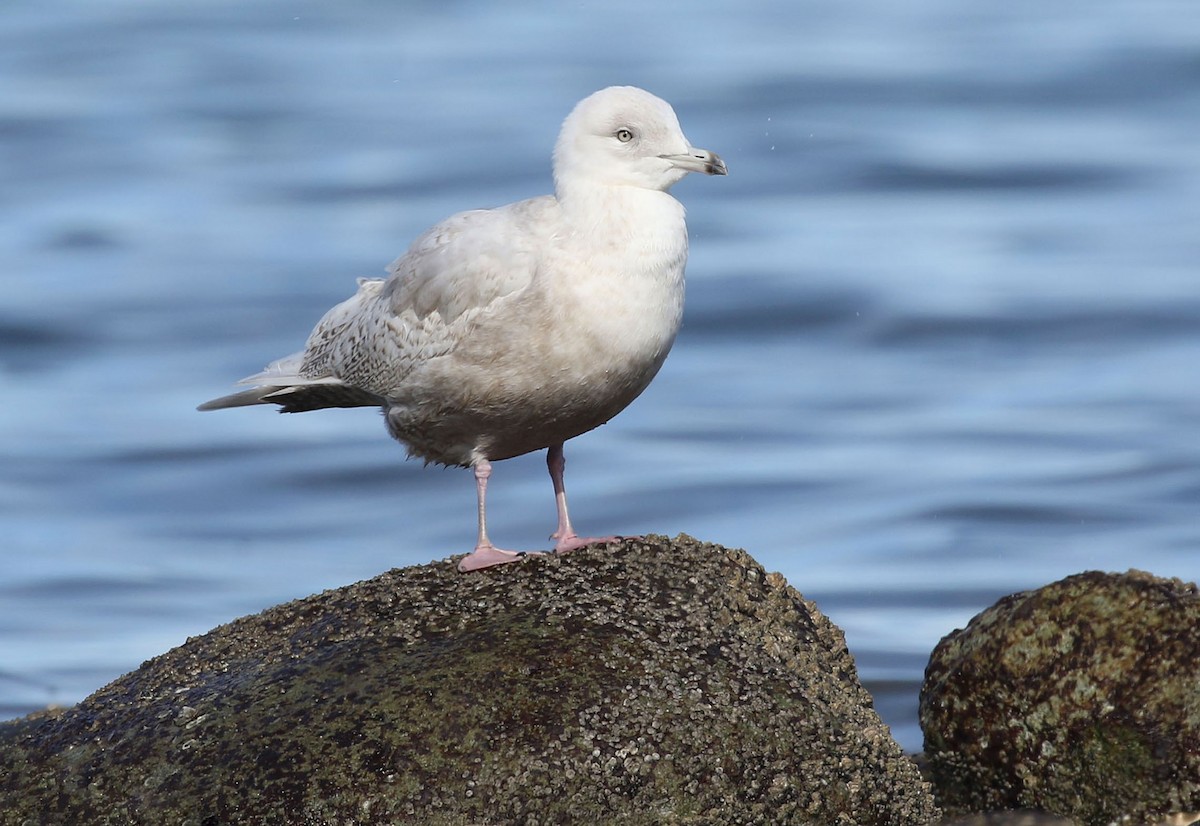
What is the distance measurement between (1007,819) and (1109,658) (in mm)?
638

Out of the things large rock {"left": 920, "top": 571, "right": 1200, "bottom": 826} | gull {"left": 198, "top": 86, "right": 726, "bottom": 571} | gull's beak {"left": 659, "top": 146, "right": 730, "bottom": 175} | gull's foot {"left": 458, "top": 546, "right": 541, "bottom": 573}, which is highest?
gull's beak {"left": 659, "top": 146, "right": 730, "bottom": 175}

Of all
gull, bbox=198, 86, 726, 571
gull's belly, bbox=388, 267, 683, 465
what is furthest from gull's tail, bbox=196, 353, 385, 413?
gull's belly, bbox=388, 267, 683, 465

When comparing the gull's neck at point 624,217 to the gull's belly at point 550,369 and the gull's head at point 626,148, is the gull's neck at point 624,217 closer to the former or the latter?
the gull's head at point 626,148

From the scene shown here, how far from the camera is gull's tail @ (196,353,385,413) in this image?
25.1 feet

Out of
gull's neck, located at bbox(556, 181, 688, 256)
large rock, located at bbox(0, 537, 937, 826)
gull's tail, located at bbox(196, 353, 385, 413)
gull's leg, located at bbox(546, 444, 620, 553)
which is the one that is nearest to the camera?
large rock, located at bbox(0, 537, 937, 826)

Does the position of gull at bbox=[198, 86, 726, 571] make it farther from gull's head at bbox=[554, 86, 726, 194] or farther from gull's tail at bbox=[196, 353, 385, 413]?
gull's tail at bbox=[196, 353, 385, 413]

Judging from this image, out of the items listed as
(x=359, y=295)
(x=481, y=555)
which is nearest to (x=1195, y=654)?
(x=481, y=555)

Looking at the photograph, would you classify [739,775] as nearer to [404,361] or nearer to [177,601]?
[404,361]

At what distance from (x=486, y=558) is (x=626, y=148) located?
1.52 meters

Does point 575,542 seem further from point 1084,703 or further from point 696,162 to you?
point 1084,703

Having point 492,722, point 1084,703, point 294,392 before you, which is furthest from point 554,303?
point 1084,703

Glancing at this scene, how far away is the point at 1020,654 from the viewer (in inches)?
259

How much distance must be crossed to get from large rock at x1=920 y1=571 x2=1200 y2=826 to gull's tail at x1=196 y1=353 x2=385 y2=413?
259 cm

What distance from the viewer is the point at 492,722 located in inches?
224
